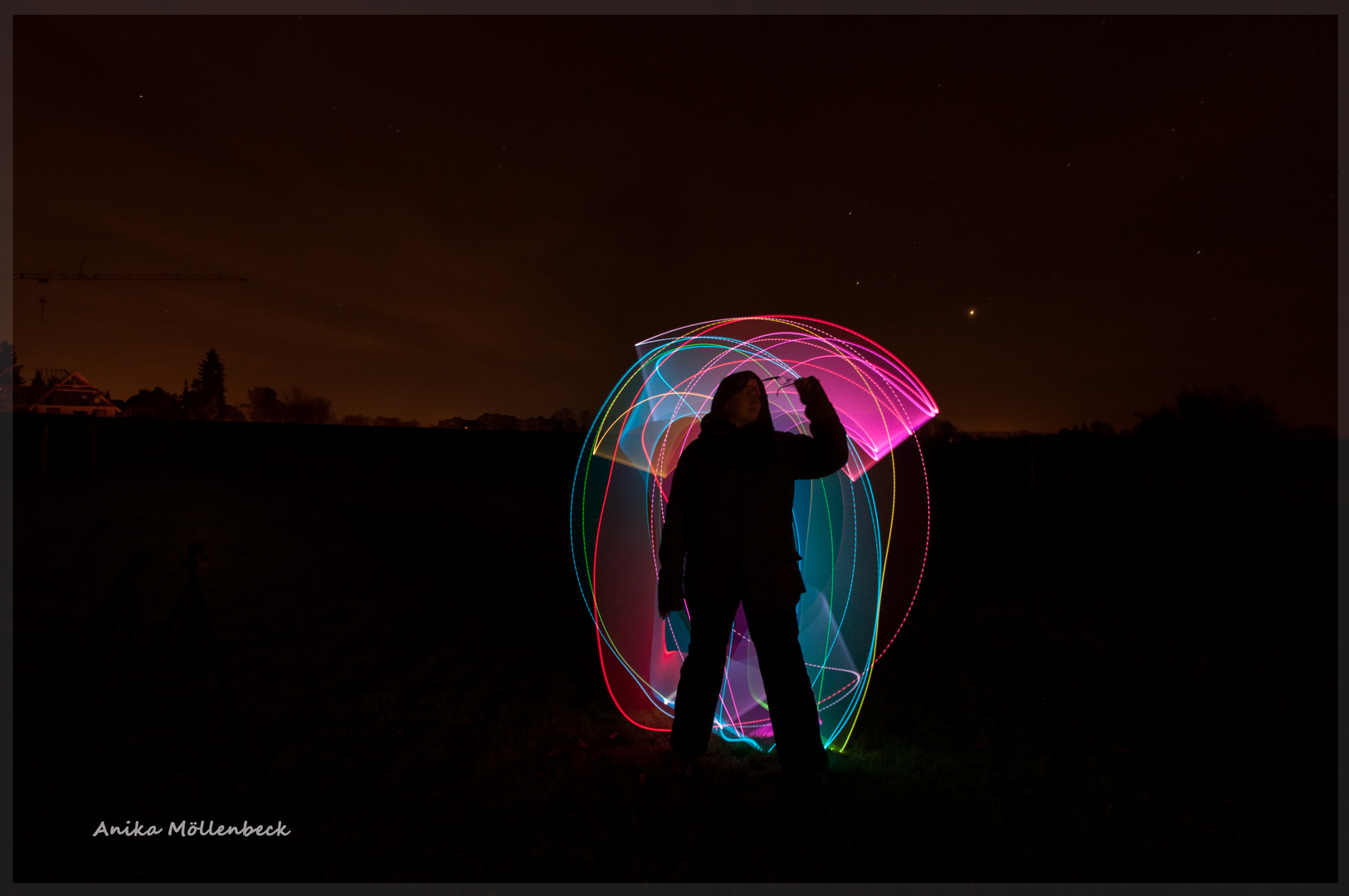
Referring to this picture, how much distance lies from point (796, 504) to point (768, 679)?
128 inches

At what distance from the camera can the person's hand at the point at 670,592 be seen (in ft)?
11.7

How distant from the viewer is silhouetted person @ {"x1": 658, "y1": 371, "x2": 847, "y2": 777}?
11.3 feet

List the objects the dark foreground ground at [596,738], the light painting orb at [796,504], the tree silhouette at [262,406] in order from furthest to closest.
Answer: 1. the tree silhouette at [262,406]
2. the light painting orb at [796,504]
3. the dark foreground ground at [596,738]

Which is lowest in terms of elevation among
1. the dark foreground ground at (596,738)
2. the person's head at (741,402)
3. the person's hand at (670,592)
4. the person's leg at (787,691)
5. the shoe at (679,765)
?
the dark foreground ground at (596,738)

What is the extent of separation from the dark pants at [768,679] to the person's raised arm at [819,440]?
0.80 m

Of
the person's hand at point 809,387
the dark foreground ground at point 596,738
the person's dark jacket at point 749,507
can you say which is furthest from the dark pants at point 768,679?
the person's hand at point 809,387

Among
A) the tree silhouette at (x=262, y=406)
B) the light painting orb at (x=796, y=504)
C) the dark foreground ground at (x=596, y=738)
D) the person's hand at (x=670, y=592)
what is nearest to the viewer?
the dark foreground ground at (x=596, y=738)

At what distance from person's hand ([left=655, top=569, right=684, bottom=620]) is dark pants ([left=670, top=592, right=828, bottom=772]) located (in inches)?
4.6

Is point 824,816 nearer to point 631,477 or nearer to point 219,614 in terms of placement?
point 631,477

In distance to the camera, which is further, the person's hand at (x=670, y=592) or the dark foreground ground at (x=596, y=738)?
the person's hand at (x=670, y=592)

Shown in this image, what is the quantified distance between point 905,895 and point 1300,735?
11.5 ft

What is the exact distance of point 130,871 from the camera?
283cm

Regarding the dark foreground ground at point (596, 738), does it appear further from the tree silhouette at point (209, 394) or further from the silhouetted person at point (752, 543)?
the tree silhouette at point (209, 394)

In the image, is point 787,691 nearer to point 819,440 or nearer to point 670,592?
point 670,592
